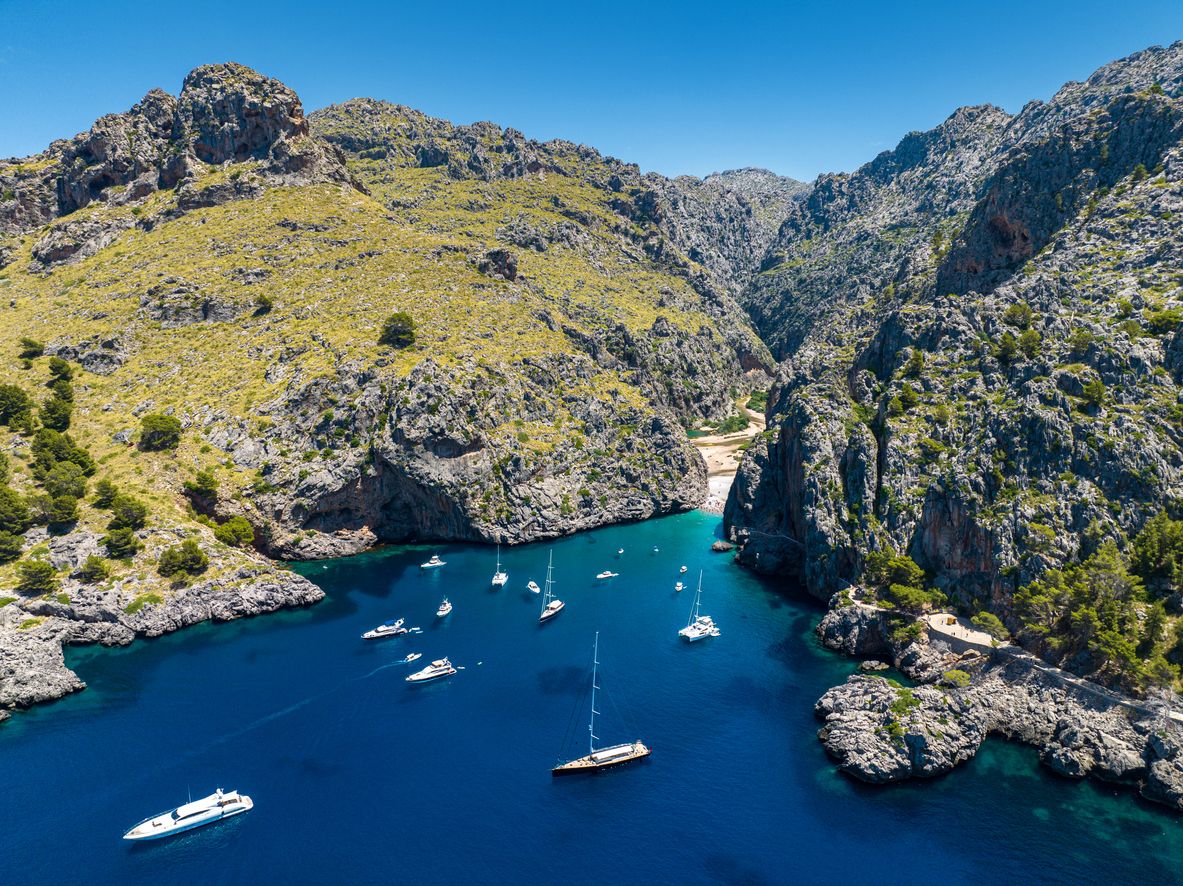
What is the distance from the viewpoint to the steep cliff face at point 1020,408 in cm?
8062

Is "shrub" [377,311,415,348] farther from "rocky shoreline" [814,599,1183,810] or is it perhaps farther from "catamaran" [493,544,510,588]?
"rocky shoreline" [814,599,1183,810]

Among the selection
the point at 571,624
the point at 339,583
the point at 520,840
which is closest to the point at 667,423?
the point at 571,624

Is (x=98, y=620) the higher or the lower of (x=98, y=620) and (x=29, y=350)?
the lower

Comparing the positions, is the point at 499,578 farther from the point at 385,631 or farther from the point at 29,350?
the point at 29,350

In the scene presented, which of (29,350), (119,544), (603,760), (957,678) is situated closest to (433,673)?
(603,760)

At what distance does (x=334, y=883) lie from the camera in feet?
166

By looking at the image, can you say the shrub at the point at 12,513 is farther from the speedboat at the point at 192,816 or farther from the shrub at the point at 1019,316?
the shrub at the point at 1019,316

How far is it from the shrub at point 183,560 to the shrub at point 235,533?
19.1 feet

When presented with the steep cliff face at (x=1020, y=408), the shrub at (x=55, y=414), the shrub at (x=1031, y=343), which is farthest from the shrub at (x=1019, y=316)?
the shrub at (x=55, y=414)

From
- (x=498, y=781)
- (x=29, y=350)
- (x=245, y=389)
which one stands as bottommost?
(x=498, y=781)

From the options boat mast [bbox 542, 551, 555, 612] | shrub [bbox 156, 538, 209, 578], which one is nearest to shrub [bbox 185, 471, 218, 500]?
shrub [bbox 156, 538, 209, 578]

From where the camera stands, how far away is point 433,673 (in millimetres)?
81062

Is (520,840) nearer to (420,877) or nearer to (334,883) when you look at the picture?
(420,877)

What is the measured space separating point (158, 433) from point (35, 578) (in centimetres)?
3480
